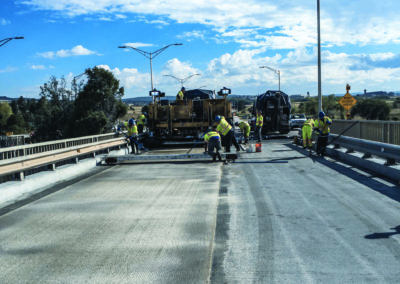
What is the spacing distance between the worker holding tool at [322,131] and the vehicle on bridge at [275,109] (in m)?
12.8

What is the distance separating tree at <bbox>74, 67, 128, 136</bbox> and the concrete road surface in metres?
42.7

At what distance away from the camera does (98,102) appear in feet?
185

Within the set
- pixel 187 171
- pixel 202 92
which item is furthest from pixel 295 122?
pixel 187 171

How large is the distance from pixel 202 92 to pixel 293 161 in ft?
36.5

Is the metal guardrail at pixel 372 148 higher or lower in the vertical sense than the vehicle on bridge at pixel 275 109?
lower

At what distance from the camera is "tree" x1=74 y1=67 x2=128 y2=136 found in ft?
175

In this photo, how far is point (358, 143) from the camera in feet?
49.2

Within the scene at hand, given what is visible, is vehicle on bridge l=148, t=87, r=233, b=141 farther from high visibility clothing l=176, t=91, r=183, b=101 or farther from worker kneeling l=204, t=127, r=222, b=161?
worker kneeling l=204, t=127, r=222, b=161

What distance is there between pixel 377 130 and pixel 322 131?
106 inches

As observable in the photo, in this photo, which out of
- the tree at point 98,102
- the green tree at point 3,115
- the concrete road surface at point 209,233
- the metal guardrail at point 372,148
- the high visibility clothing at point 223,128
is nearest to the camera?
the concrete road surface at point 209,233

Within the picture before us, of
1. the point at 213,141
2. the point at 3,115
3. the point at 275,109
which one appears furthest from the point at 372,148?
the point at 3,115

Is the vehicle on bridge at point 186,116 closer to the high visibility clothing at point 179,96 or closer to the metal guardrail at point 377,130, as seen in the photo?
the high visibility clothing at point 179,96

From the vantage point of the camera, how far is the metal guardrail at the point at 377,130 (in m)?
13.7

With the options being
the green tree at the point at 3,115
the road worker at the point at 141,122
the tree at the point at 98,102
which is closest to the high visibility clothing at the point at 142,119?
the road worker at the point at 141,122
